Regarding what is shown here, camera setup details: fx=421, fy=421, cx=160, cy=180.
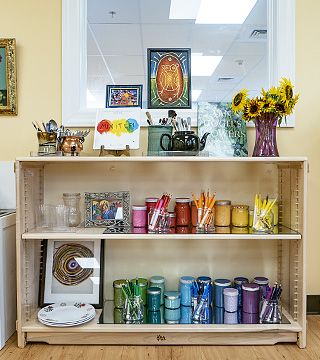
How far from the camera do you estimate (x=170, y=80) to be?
210 centimetres

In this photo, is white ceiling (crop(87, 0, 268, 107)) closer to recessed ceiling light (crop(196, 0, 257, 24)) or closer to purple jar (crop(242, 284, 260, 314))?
recessed ceiling light (crop(196, 0, 257, 24))

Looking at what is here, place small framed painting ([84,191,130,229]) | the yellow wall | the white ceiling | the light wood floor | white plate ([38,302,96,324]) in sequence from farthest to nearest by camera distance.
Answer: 1. the white ceiling
2. the yellow wall
3. small framed painting ([84,191,130,229])
4. white plate ([38,302,96,324])
5. the light wood floor

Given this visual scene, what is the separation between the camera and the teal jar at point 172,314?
73.0 inches

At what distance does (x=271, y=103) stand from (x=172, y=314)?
1.01 metres

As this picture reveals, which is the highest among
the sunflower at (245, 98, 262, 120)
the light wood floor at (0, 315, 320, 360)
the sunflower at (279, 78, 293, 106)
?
the sunflower at (279, 78, 293, 106)

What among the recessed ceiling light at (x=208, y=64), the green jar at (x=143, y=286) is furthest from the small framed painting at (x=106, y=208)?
the recessed ceiling light at (x=208, y=64)

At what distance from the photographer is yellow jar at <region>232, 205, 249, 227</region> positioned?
1902 millimetres

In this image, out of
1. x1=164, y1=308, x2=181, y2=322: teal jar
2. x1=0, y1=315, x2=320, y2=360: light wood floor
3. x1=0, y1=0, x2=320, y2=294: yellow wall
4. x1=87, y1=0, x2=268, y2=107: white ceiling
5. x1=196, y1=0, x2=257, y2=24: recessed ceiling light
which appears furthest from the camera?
x1=196, y1=0, x2=257, y2=24: recessed ceiling light

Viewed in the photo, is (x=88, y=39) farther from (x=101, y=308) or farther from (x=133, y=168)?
(x=101, y=308)

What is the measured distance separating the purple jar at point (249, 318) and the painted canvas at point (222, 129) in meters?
0.73

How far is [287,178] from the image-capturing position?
6.51ft

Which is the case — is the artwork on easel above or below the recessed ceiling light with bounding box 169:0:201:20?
below

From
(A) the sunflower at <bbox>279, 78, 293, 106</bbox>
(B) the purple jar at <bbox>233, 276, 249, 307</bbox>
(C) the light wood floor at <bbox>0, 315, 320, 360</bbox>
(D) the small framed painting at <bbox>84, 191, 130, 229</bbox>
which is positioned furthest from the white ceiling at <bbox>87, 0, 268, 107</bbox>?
(C) the light wood floor at <bbox>0, 315, 320, 360</bbox>

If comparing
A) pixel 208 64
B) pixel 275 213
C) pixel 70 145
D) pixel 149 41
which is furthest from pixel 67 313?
pixel 208 64
